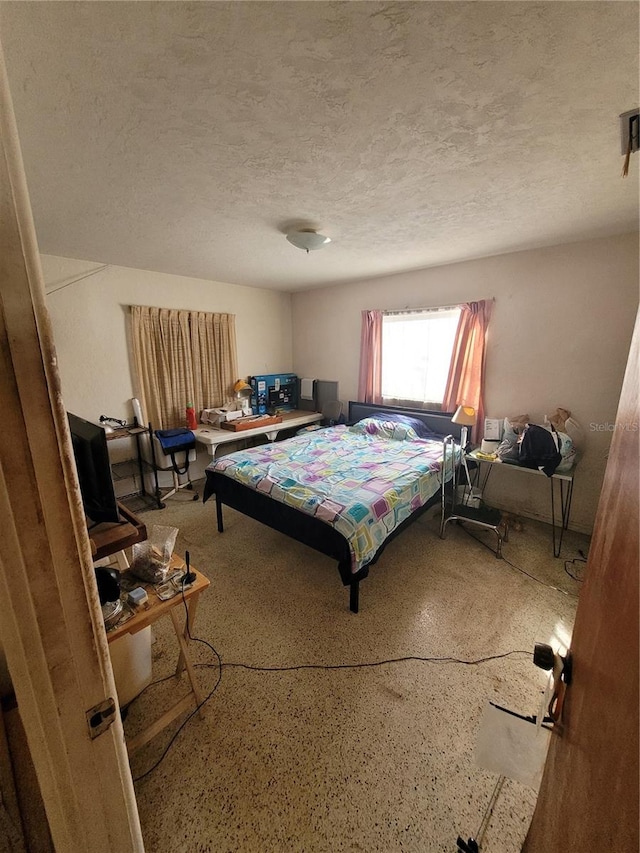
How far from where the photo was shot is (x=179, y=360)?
3.68 metres

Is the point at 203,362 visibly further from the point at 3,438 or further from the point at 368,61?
the point at 3,438

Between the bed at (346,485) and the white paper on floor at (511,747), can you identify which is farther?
the bed at (346,485)

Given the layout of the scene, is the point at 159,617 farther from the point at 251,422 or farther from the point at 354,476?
the point at 251,422

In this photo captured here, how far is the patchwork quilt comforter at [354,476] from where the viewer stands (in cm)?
196

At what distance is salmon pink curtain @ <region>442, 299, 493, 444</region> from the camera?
306cm

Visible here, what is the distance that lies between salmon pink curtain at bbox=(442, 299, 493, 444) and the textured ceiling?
92 centimetres

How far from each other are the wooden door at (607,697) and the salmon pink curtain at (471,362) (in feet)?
8.64

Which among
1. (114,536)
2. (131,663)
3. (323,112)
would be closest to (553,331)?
(323,112)

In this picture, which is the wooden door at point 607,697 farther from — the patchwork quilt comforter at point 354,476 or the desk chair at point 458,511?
the desk chair at point 458,511

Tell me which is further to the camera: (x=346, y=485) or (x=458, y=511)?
(x=458, y=511)

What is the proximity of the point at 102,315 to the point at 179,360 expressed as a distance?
83 centimetres

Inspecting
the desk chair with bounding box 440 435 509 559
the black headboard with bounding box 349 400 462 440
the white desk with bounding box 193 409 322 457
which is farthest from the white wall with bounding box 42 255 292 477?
the desk chair with bounding box 440 435 509 559

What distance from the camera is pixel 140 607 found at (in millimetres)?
1123

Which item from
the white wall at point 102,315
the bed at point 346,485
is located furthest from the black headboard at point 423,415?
the white wall at point 102,315
